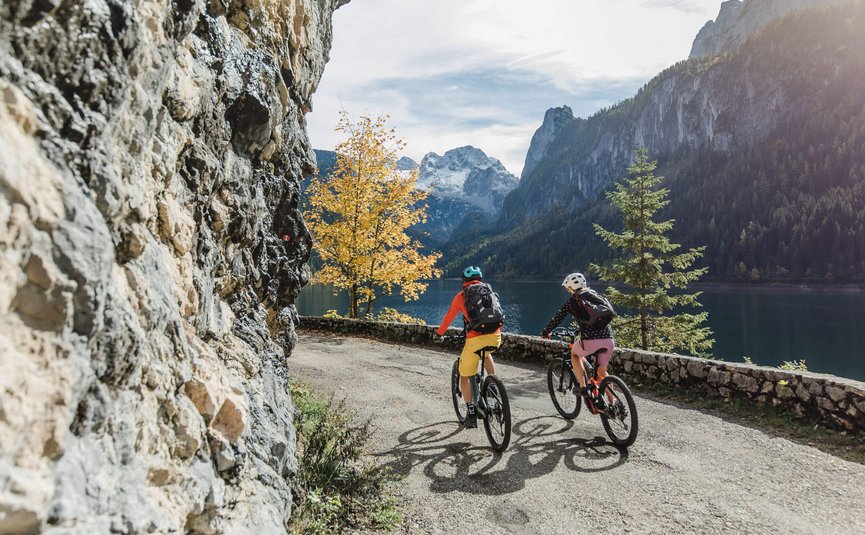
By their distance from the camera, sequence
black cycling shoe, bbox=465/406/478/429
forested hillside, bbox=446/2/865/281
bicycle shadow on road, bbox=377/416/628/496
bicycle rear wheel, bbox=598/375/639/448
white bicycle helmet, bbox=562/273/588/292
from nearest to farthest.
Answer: bicycle shadow on road, bbox=377/416/628/496 → bicycle rear wheel, bbox=598/375/639/448 → black cycling shoe, bbox=465/406/478/429 → white bicycle helmet, bbox=562/273/588/292 → forested hillside, bbox=446/2/865/281

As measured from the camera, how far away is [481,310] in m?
6.79

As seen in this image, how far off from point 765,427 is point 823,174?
18221cm

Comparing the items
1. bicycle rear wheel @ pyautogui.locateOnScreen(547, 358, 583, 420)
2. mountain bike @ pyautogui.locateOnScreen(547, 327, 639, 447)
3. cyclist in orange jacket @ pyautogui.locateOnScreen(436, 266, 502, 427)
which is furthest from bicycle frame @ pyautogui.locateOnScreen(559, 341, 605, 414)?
cyclist in orange jacket @ pyautogui.locateOnScreen(436, 266, 502, 427)

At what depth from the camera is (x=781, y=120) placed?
604 feet

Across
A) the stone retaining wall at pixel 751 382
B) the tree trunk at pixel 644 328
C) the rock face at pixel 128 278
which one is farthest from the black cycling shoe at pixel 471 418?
the tree trunk at pixel 644 328

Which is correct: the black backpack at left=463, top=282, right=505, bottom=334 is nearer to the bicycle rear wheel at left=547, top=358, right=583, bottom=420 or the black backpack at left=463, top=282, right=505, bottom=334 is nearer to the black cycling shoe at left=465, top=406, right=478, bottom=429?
the black cycling shoe at left=465, top=406, right=478, bottom=429

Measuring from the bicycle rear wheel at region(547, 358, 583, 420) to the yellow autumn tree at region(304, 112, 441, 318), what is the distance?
530 inches

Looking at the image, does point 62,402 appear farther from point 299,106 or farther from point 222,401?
point 299,106

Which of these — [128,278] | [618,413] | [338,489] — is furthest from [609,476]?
[128,278]

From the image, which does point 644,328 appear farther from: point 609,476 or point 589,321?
point 609,476

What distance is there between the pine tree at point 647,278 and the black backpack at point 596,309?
45.2 feet

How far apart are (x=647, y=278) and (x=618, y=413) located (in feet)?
49.3

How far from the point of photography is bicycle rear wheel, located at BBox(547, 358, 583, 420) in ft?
26.8

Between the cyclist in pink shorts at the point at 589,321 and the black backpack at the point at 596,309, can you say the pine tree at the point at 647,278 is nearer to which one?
the cyclist in pink shorts at the point at 589,321
